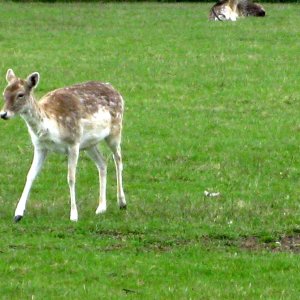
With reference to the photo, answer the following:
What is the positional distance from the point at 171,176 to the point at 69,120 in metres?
2.73

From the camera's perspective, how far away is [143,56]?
81.6 feet

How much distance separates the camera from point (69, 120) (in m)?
12.3

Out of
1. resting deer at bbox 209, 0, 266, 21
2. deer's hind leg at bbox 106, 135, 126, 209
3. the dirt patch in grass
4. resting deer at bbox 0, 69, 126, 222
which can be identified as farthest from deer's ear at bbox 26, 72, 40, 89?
resting deer at bbox 209, 0, 266, 21

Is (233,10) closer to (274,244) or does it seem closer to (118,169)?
(118,169)

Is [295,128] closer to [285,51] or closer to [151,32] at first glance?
[285,51]

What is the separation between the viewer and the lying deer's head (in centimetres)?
1192

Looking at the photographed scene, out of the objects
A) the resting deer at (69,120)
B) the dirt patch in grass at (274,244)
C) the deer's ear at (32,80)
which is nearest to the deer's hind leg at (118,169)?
the resting deer at (69,120)

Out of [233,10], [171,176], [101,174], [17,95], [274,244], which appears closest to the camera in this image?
[274,244]

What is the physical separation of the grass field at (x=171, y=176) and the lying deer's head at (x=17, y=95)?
120cm

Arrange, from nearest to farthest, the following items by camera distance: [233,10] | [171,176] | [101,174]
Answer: [101,174]
[171,176]
[233,10]

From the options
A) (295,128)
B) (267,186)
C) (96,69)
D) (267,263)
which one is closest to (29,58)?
(96,69)

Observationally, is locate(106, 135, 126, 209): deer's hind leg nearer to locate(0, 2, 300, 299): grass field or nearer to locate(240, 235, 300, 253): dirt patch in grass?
locate(0, 2, 300, 299): grass field

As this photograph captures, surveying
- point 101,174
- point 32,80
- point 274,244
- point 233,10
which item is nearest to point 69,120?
point 32,80

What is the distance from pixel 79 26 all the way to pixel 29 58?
6687 mm
